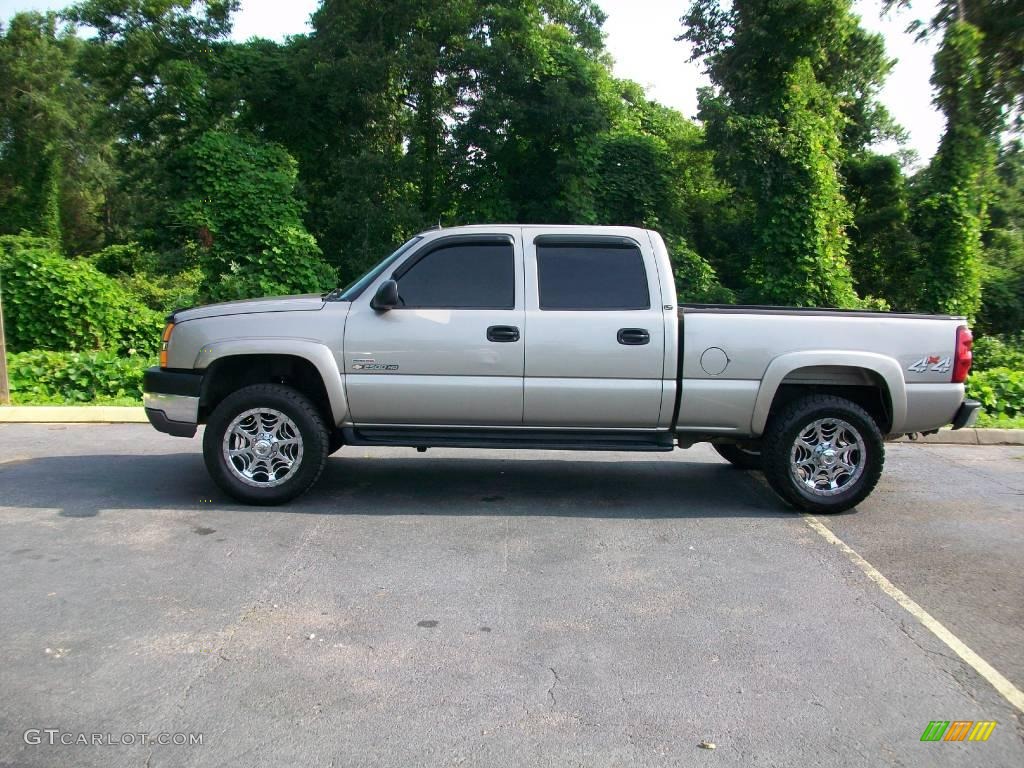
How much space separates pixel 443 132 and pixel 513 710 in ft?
57.1

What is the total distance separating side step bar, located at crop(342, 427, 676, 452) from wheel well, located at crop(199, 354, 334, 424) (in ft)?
1.38

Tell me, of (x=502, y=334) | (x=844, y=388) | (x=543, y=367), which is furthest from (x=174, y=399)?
(x=844, y=388)

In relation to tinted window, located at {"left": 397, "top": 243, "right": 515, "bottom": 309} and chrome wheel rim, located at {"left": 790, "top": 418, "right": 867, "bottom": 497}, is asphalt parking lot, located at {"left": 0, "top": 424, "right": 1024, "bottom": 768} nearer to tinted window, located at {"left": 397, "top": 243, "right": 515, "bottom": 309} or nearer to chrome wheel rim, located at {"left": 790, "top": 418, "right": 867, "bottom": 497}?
chrome wheel rim, located at {"left": 790, "top": 418, "right": 867, "bottom": 497}

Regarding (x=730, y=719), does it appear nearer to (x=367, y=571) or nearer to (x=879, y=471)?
(x=367, y=571)

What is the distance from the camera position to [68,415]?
9.77 metres

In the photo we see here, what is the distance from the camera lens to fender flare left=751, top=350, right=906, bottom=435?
Result: 6.15 meters

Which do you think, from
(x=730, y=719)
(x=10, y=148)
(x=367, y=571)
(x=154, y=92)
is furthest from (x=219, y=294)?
(x=10, y=148)

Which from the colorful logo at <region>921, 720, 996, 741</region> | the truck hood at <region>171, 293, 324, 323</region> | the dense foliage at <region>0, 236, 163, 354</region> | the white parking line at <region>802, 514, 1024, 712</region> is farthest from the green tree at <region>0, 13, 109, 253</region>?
the colorful logo at <region>921, 720, 996, 741</region>

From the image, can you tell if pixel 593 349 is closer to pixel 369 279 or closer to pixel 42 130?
pixel 369 279

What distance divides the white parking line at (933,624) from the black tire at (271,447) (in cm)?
364

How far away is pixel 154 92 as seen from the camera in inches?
755

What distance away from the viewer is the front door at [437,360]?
6.14 metres

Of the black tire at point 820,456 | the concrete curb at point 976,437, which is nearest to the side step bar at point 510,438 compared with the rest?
the black tire at point 820,456

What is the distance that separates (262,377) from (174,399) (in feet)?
2.12
